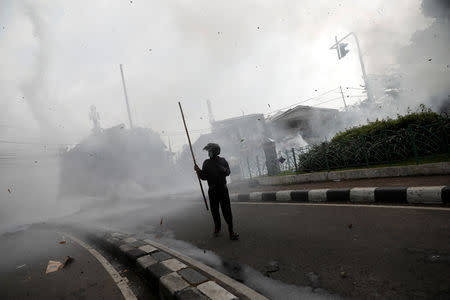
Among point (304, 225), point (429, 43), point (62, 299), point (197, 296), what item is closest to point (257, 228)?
point (304, 225)

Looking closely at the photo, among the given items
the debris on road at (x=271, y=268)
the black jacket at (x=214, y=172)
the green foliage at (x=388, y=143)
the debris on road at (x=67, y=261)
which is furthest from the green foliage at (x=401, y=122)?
the debris on road at (x=67, y=261)

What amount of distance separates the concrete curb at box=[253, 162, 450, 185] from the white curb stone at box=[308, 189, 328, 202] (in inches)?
72.7

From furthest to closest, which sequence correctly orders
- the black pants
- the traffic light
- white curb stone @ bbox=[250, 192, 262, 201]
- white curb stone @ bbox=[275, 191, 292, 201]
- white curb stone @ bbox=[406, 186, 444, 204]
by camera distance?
the traffic light
white curb stone @ bbox=[250, 192, 262, 201]
white curb stone @ bbox=[275, 191, 292, 201]
white curb stone @ bbox=[406, 186, 444, 204]
the black pants

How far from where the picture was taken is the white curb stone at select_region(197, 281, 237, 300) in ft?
7.68

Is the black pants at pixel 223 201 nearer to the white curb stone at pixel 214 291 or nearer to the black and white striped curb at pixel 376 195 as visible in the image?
the white curb stone at pixel 214 291

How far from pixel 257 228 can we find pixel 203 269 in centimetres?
170

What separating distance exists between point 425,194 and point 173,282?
4.31 m

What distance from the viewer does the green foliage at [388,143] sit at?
22.4 feet

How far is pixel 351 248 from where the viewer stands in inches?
124

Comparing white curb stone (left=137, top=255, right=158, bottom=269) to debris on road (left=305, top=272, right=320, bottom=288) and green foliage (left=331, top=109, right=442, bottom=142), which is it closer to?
debris on road (left=305, top=272, right=320, bottom=288)

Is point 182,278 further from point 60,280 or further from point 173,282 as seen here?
point 60,280

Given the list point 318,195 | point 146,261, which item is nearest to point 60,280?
point 146,261

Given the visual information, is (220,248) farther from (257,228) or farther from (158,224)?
(158,224)

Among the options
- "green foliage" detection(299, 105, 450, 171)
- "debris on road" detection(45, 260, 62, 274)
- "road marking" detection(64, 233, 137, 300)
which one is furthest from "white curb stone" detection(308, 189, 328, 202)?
"debris on road" detection(45, 260, 62, 274)
